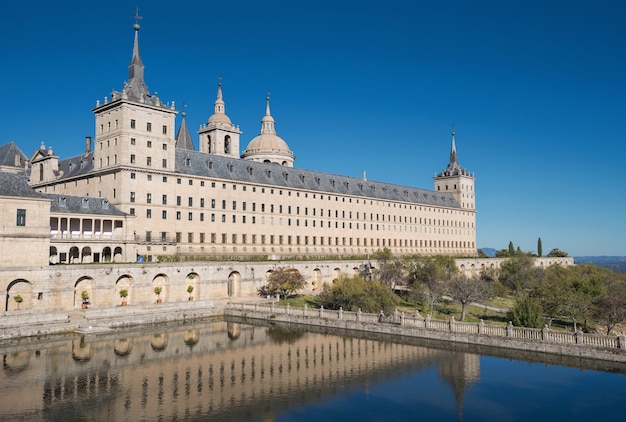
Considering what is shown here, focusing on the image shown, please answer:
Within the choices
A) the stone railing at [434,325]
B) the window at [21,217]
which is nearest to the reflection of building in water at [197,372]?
the stone railing at [434,325]

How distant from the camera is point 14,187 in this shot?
47.8 meters

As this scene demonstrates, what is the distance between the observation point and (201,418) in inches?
1019

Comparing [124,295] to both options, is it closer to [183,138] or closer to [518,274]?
[183,138]

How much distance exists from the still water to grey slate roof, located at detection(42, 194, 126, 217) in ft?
59.7

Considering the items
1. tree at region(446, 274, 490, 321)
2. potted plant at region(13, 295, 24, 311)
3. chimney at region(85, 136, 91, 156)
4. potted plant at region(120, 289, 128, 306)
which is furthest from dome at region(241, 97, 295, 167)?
potted plant at region(13, 295, 24, 311)

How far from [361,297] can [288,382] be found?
2192 centimetres

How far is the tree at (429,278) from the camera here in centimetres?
6406

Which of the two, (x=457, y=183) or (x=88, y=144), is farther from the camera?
(x=457, y=183)

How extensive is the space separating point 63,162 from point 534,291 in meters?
63.0

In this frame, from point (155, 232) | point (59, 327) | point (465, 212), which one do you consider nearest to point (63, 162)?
point (155, 232)

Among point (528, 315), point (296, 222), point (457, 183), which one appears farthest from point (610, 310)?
point (457, 183)

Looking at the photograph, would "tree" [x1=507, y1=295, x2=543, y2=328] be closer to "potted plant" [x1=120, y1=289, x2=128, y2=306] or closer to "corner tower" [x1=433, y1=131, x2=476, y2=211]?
"potted plant" [x1=120, y1=289, x2=128, y2=306]

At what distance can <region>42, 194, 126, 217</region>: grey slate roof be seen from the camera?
57219 mm

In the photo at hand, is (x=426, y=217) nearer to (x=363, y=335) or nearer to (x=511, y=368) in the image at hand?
(x=363, y=335)
